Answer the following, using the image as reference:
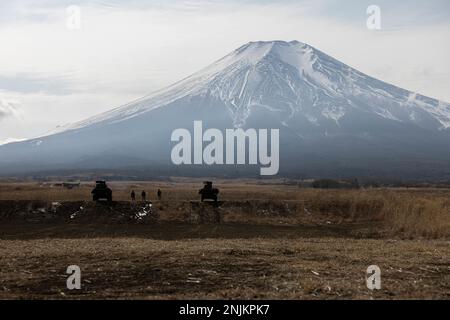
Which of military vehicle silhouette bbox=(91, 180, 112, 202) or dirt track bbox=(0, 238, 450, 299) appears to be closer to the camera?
dirt track bbox=(0, 238, 450, 299)

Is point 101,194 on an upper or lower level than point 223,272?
upper

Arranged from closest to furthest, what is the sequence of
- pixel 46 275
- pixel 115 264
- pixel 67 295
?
1. pixel 67 295
2. pixel 46 275
3. pixel 115 264

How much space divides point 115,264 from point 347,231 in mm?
24359

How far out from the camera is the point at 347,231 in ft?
124

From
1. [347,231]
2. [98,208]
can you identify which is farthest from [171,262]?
[98,208]

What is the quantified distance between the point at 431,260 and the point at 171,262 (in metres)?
6.57

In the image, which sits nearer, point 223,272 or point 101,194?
point 223,272

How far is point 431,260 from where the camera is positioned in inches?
664

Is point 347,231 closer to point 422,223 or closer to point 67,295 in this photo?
point 422,223

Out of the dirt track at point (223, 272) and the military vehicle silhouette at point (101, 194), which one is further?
the military vehicle silhouette at point (101, 194)
